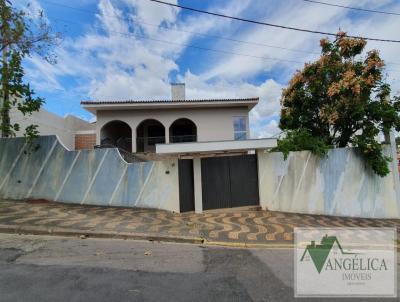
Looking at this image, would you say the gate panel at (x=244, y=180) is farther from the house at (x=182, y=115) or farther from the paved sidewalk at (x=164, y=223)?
the house at (x=182, y=115)

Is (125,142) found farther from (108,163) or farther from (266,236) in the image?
(266,236)

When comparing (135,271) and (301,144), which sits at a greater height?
(301,144)

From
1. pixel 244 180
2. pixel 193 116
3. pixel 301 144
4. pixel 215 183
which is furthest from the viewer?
pixel 193 116

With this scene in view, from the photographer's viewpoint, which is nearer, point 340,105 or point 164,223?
point 164,223

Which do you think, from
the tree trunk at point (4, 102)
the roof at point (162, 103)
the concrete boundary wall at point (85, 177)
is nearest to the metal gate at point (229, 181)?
the concrete boundary wall at point (85, 177)

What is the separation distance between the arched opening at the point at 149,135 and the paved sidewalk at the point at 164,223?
860cm

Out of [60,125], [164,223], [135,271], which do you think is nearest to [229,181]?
[164,223]

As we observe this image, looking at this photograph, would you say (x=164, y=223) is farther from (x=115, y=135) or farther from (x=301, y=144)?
(x=115, y=135)

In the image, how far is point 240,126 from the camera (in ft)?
56.1

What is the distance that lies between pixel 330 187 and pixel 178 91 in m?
10.8

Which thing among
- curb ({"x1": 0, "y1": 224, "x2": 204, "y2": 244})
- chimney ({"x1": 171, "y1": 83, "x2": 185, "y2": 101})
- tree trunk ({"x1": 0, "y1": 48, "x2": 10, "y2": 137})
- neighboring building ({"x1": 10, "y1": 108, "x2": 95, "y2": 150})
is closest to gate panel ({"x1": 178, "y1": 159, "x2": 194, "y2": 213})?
curb ({"x1": 0, "y1": 224, "x2": 204, "y2": 244})

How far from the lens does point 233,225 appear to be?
8273mm

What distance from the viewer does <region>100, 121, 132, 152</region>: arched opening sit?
17188 millimetres

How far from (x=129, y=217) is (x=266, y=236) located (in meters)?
3.92
